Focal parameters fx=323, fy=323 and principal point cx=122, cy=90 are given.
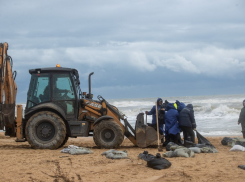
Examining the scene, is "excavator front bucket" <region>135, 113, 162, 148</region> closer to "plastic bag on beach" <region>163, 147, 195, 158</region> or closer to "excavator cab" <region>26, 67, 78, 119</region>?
"plastic bag on beach" <region>163, 147, 195, 158</region>

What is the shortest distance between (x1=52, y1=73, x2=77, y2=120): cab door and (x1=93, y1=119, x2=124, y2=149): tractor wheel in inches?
35.3

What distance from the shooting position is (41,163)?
7527mm

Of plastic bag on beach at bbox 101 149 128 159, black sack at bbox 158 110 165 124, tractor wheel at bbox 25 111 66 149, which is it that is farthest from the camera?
black sack at bbox 158 110 165 124

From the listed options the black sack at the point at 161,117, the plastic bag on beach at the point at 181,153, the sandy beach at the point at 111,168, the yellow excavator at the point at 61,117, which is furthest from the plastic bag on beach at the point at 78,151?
the black sack at the point at 161,117

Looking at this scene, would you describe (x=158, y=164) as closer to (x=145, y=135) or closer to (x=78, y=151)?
(x=78, y=151)

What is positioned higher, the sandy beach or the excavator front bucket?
the excavator front bucket

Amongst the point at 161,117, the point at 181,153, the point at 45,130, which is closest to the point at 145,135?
the point at 161,117

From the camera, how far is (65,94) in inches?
392

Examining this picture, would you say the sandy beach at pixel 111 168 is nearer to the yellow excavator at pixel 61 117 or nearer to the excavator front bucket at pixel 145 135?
the yellow excavator at pixel 61 117

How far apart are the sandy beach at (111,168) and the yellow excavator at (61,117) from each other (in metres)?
1.25

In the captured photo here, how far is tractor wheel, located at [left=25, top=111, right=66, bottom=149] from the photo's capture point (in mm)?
9703

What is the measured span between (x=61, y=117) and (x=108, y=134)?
5.03 ft

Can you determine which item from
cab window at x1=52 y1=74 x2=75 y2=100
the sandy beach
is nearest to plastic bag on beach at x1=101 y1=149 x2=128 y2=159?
the sandy beach

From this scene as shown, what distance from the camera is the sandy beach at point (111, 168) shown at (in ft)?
20.3
